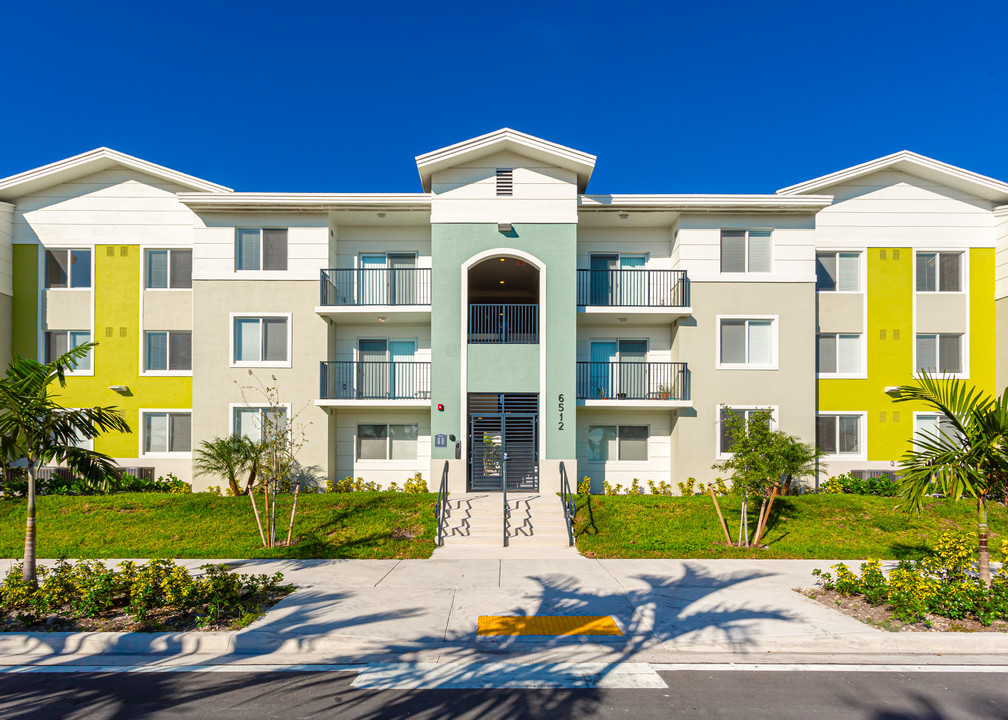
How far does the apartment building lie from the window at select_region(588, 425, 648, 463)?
0.06 metres

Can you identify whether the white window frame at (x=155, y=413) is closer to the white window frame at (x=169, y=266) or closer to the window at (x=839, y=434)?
the white window frame at (x=169, y=266)

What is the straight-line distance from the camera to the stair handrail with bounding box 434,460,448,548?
13.2m

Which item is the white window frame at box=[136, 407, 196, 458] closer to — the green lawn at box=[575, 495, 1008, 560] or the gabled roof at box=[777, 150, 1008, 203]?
the green lawn at box=[575, 495, 1008, 560]

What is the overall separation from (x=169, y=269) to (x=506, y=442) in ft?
39.1

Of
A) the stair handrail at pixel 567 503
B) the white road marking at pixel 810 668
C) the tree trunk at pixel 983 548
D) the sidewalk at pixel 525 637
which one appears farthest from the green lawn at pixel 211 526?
the tree trunk at pixel 983 548

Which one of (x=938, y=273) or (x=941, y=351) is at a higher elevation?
(x=938, y=273)

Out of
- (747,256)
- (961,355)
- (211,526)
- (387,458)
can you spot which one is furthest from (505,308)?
(961,355)

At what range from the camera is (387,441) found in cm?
1797

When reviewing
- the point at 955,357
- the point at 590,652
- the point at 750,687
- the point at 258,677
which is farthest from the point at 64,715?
the point at 955,357

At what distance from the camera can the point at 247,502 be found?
14938 mm

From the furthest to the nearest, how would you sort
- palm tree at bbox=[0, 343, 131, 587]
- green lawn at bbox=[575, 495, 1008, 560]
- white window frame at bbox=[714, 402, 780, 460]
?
white window frame at bbox=[714, 402, 780, 460] < green lawn at bbox=[575, 495, 1008, 560] < palm tree at bbox=[0, 343, 131, 587]

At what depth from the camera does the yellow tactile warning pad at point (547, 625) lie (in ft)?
25.3

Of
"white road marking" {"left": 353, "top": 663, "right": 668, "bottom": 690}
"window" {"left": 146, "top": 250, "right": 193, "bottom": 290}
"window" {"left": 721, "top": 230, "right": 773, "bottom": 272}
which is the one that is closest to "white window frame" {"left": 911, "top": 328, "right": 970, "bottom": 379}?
"window" {"left": 721, "top": 230, "right": 773, "bottom": 272}

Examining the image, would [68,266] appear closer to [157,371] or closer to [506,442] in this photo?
[157,371]
